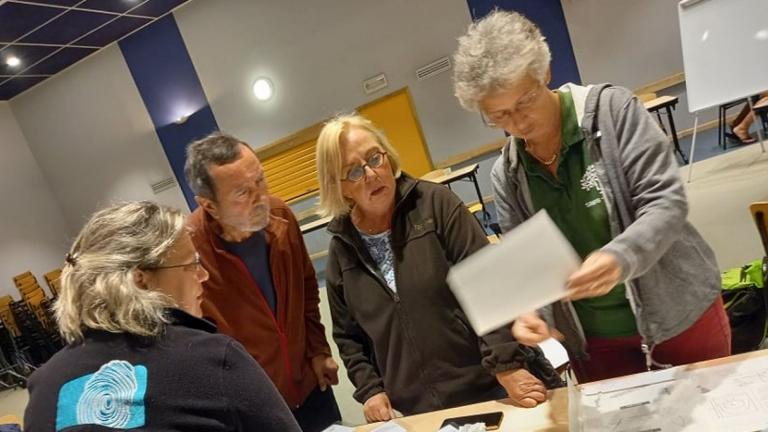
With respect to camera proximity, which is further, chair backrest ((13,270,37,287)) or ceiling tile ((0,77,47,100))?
ceiling tile ((0,77,47,100))

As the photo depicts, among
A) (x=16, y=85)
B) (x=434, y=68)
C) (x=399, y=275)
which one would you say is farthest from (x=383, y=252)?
(x=16, y=85)

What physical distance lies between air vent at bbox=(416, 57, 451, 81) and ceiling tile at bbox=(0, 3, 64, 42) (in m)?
4.77

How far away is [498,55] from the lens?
116 cm

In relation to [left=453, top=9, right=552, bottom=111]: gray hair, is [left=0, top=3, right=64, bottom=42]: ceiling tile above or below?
above

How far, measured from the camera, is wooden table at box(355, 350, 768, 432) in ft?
3.81

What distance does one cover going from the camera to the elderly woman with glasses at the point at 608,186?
113 cm

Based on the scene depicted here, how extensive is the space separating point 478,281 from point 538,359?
1.91 ft

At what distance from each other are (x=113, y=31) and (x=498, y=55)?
8.91m

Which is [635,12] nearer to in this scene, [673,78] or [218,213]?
[673,78]

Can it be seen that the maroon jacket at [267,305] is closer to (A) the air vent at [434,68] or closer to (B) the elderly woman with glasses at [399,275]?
(B) the elderly woman with glasses at [399,275]

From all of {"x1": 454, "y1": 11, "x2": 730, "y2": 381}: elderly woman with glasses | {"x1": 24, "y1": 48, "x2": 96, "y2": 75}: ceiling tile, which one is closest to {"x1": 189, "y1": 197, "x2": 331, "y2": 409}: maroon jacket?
{"x1": 454, "y1": 11, "x2": 730, "y2": 381}: elderly woman with glasses

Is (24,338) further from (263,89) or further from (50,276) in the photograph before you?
(263,89)

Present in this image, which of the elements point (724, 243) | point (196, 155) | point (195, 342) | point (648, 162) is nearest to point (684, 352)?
point (648, 162)

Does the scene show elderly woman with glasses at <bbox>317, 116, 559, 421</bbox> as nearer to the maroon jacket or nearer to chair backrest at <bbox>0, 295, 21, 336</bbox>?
the maroon jacket
